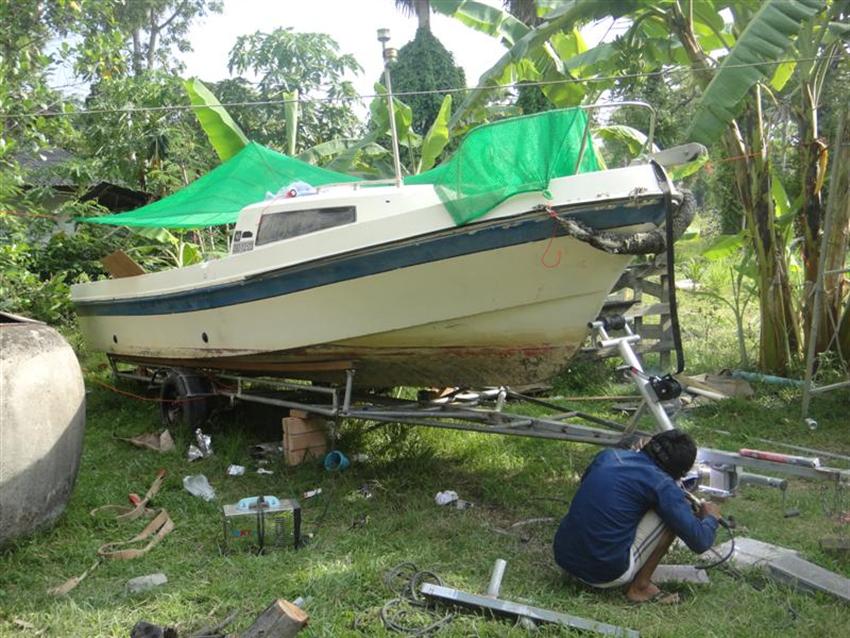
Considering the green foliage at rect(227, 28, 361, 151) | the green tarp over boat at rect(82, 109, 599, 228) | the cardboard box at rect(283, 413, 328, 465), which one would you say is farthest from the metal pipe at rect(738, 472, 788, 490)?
the green foliage at rect(227, 28, 361, 151)

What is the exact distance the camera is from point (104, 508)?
18.2ft

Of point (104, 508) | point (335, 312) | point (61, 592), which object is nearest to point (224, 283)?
point (335, 312)

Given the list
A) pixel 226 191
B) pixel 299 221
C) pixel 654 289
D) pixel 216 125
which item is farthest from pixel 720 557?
pixel 216 125

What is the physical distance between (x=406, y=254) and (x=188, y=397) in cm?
285

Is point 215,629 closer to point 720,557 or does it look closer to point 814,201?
point 720,557

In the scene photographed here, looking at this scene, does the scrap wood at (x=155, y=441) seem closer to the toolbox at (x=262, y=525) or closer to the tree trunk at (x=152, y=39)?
the toolbox at (x=262, y=525)

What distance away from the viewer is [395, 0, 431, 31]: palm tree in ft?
75.8

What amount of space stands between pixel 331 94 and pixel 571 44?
923 cm

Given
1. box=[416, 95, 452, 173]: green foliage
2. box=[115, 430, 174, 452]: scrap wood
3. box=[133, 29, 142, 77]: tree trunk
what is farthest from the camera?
box=[133, 29, 142, 77]: tree trunk

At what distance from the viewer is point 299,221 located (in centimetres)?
618

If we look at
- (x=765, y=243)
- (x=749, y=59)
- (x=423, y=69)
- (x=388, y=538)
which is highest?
(x=423, y=69)

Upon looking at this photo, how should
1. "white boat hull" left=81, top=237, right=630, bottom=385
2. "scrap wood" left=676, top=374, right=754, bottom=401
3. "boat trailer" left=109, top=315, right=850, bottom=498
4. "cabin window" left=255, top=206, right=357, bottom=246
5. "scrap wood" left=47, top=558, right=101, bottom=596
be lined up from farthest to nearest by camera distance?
"scrap wood" left=676, top=374, right=754, bottom=401 → "cabin window" left=255, top=206, right=357, bottom=246 → "white boat hull" left=81, top=237, right=630, bottom=385 → "boat trailer" left=109, top=315, right=850, bottom=498 → "scrap wood" left=47, top=558, right=101, bottom=596

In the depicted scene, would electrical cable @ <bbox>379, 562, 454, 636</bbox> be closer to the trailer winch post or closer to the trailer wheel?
the trailer winch post

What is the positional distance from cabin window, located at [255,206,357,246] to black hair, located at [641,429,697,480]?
2854 millimetres
